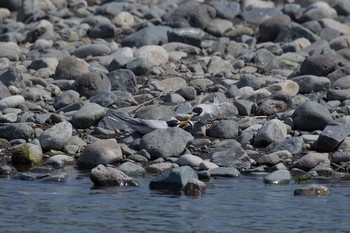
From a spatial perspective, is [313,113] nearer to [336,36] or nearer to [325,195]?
[325,195]

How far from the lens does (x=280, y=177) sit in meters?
11.6

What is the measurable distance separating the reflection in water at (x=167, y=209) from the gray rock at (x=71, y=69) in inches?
199

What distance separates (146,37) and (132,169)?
839 centimetres

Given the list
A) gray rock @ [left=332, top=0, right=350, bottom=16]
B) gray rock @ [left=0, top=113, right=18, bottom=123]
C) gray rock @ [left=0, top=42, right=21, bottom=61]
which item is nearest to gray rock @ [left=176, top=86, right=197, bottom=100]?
gray rock @ [left=0, top=113, right=18, bottom=123]

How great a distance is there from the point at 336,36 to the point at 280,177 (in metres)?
9.24

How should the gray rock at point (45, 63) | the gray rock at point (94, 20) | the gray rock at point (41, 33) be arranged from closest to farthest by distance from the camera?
the gray rock at point (45, 63), the gray rock at point (41, 33), the gray rock at point (94, 20)

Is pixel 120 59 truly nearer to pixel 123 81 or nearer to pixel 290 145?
pixel 123 81

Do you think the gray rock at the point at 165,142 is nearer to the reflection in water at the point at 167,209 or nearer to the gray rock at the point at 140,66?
the reflection in water at the point at 167,209

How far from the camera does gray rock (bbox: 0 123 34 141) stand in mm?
13008

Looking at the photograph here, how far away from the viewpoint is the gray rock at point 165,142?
40.8ft

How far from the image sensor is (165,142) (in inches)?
492

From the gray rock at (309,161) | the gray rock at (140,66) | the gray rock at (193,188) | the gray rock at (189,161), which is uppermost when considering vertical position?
the gray rock at (140,66)

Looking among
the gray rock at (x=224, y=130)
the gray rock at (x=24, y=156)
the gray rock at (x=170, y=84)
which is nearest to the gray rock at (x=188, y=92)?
the gray rock at (x=170, y=84)

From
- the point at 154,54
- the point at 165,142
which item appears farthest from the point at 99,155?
the point at 154,54
